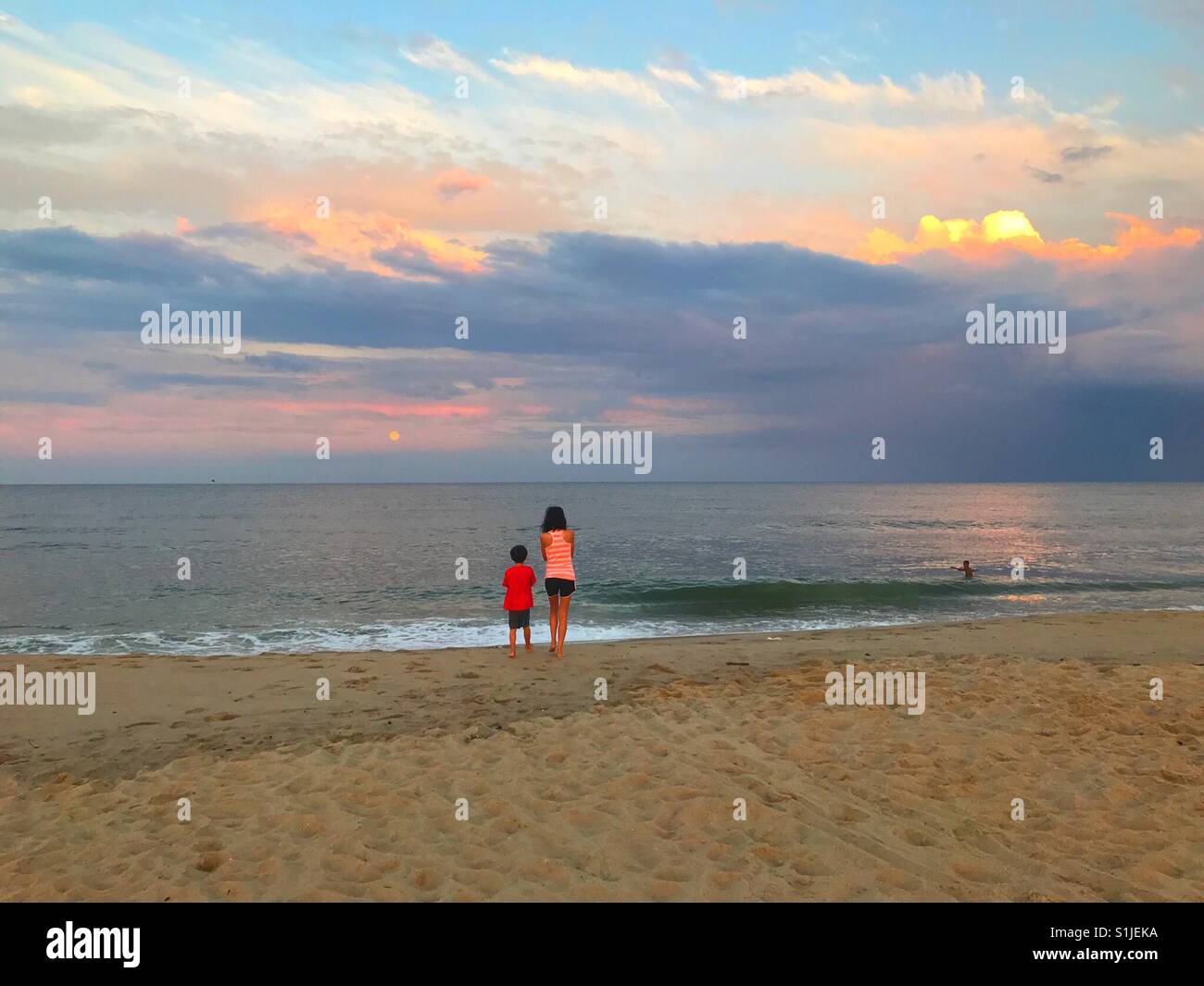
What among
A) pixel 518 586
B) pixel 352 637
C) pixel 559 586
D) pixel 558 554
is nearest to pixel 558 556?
pixel 558 554

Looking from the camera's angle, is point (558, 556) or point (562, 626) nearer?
point (558, 556)

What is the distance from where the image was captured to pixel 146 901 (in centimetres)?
448

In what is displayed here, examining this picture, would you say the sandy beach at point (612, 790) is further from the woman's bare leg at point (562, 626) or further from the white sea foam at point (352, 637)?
the white sea foam at point (352, 637)

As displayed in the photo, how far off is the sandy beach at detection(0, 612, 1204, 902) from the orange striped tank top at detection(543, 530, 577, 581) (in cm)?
160

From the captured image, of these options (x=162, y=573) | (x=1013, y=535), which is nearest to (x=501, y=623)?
(x=162, y=573)

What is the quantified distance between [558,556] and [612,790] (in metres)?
5.84

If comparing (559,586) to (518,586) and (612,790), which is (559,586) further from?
(612,790)

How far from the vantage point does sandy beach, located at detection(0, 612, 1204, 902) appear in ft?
15.3

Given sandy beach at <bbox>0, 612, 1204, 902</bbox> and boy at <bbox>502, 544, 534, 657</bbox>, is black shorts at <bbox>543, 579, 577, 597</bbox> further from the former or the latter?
sandy beach at <bbox>0, 612, 1204, 902</bbox>

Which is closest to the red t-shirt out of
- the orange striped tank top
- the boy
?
the boy

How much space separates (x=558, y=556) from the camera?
11.7 m
